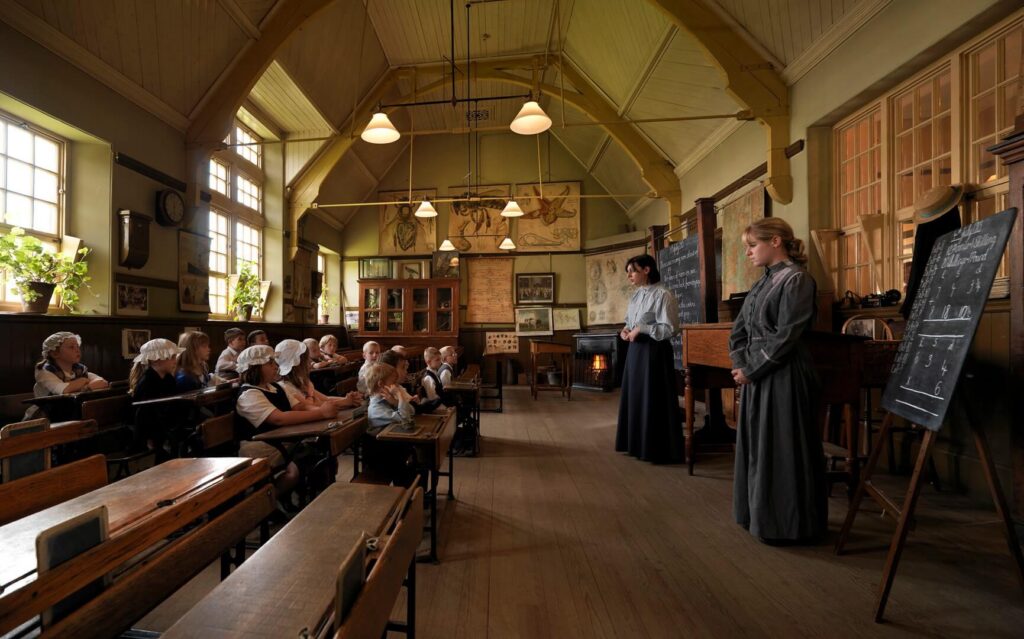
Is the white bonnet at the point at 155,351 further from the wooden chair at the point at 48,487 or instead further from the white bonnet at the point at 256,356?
the wooden chair at the point at 48,487

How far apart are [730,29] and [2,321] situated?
7.48 m

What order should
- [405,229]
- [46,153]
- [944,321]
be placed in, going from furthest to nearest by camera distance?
[405,229] → [46,153] → [944,321]

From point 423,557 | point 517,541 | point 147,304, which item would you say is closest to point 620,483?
point 517,541

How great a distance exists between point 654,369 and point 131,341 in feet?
17.8

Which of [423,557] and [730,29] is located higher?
[730,29]

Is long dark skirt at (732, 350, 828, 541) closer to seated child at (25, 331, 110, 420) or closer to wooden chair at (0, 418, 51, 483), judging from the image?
wooden chair at (0, 418, 51, 483)

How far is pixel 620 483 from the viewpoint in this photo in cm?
347

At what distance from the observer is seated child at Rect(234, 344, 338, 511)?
8.64 ft

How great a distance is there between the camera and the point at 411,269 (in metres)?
11.2

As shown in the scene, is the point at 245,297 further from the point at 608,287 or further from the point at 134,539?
the point at 608,287

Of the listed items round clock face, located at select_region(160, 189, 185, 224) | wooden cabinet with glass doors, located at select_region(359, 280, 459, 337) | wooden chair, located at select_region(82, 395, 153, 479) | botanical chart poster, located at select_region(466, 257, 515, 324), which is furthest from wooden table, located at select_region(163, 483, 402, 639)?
botanical chart poster, located at select_region(466, 257, 515, 324)

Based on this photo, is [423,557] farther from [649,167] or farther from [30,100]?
[649,167]

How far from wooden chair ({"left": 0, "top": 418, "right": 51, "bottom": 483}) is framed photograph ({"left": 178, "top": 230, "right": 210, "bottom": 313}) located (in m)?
4.38

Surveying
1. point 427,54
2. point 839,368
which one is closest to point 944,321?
point 839,368
